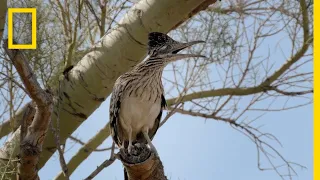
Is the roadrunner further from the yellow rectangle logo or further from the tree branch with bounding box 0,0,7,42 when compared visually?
the tree branch with bounding box 0,0,7,42

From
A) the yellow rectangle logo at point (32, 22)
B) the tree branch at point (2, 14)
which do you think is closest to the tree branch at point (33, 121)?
the tree branch at point (2, 14)

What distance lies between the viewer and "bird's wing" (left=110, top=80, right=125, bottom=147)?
3447mm

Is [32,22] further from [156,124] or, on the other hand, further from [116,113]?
[156,124]

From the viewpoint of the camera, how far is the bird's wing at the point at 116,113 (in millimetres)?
3447

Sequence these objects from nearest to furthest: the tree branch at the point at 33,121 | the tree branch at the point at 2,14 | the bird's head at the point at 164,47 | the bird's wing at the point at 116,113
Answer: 1. the tree branch at the point at 33,121
2. the tree branch at the point at 2,14
3. the bird's head at the point at 164,47
4. the bird's wing at the point at 116,113

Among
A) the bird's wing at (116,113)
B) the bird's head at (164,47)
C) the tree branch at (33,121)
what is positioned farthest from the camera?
the bird's wing at (116,113)

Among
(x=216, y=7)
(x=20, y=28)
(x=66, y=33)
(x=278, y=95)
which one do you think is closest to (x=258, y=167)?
(x=278, y=95)

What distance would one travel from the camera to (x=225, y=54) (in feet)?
15.3

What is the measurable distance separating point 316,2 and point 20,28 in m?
1.57

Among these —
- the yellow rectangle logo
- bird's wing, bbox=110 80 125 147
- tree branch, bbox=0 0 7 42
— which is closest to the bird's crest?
bird's wing, bbox=110 80 125 147

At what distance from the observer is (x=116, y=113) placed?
3.48 metres

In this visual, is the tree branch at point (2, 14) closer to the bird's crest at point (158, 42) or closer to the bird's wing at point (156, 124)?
the bird's crest at point (158, 42)

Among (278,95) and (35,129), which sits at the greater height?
(278,95)

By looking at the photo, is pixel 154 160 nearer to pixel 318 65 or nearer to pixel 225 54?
pixel 318 65
